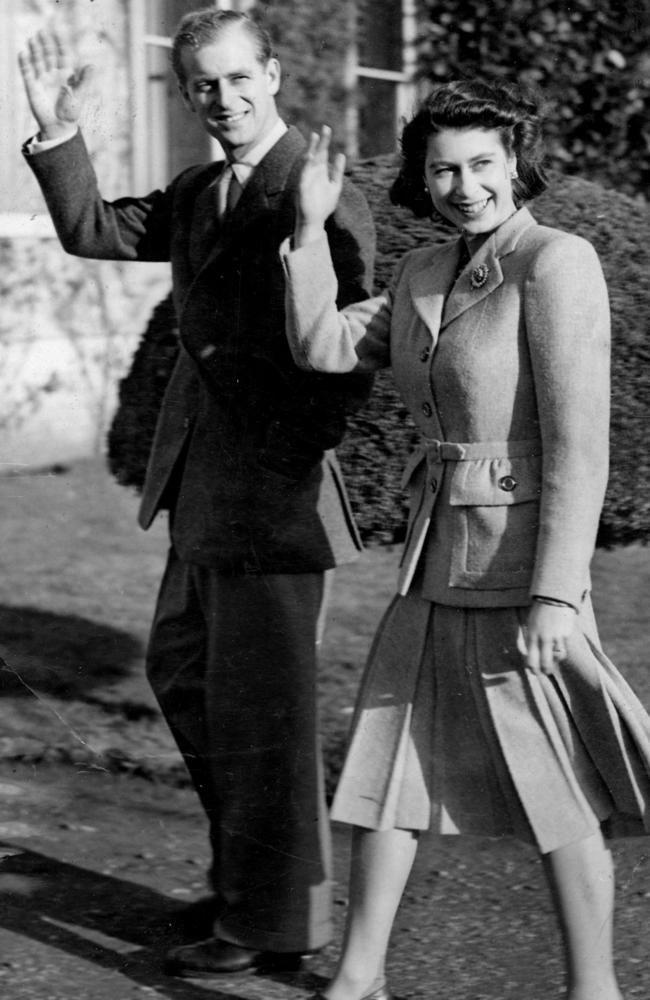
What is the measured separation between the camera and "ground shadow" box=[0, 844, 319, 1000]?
3.04m

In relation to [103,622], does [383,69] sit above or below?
above

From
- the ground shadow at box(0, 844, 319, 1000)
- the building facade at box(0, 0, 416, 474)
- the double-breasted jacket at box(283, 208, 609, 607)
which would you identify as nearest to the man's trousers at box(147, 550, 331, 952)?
the ground shadow at box(0, 844, 319, 1000)

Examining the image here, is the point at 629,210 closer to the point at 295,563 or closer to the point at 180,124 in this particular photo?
the point at 295,563

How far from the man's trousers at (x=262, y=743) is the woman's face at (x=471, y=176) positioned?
2.73ft

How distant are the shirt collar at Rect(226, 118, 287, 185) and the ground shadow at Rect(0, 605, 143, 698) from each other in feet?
8.36

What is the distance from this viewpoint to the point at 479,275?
105 inches

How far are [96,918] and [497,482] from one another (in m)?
1.41

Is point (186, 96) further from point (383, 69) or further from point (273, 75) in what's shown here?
point (383, 69)

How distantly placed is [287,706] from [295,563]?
0.98 ft

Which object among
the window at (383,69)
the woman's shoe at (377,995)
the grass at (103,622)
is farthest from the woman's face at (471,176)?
the window at (383,69)

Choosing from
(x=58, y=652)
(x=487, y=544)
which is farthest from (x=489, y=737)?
(x=58, y=652)

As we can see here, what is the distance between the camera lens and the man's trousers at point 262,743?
9.98 feet

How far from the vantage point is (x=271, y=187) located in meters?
2.94

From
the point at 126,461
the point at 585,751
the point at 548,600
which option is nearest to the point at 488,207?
the point at 548,600
